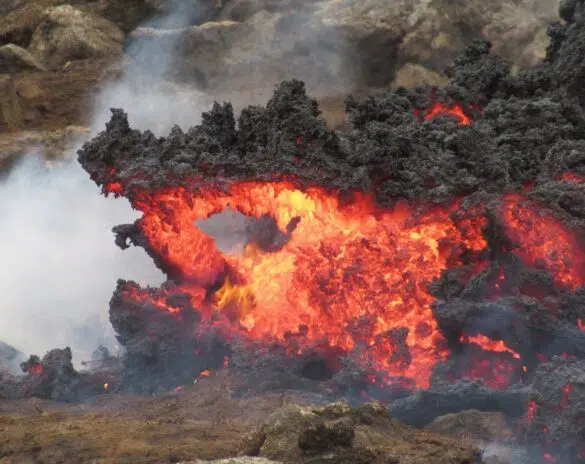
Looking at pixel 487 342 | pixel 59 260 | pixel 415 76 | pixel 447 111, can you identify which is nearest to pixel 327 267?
pixel 487 342

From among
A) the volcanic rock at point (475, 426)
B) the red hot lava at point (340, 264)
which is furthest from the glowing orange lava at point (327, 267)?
the volcanic rock at point (475, 426)

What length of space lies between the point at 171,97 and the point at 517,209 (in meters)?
9.66

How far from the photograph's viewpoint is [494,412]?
7082mm

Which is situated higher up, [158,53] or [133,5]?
[133,5]

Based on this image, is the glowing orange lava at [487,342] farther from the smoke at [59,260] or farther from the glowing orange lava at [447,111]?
the smoke at [59,260]

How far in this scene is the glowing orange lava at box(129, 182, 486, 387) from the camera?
859 cm

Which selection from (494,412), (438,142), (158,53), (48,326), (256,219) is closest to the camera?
(494,412)

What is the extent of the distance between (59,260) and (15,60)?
17.4ft

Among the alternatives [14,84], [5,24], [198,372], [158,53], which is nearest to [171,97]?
[158,53]

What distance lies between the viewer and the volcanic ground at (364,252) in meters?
8.03

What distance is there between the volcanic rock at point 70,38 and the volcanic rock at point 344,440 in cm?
1368

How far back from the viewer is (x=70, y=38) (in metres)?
17.8

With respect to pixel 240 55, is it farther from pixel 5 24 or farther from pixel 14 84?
pixel 5 24

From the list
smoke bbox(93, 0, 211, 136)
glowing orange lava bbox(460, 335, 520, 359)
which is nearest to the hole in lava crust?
glowing orange lava bbox(460, 335, 520, 359)
